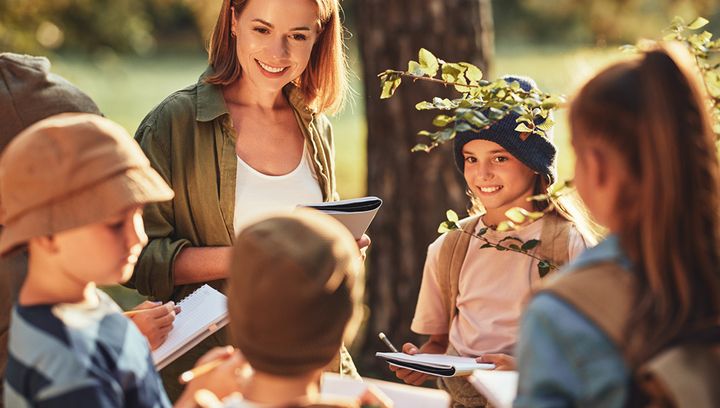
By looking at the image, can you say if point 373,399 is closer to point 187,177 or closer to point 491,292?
point 491,292

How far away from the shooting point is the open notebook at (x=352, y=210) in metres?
3.08

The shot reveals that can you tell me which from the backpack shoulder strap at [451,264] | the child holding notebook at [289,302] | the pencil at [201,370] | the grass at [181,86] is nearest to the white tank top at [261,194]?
the backpack shoulder strap at [451,264]

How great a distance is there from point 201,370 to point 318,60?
1798 mm

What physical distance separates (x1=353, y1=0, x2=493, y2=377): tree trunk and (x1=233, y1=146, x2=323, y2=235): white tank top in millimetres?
2150

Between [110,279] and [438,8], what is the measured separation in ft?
12.9

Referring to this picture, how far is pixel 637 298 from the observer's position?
186 cm

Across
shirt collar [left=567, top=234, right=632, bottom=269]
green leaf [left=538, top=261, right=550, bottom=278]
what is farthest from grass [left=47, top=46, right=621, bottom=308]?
shirt collar [left=567, top=234, right=632, bottom=269]

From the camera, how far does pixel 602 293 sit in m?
1.86

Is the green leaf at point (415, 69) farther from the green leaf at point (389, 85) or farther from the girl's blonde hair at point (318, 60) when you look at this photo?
the girl's blonde hair at point (318, 60)

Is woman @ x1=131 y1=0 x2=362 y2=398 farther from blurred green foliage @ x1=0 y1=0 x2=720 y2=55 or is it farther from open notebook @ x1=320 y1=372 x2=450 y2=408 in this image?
open notebook @ x1=320 y1=372 x2=450 y2=408

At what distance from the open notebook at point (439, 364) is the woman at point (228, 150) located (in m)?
0.47

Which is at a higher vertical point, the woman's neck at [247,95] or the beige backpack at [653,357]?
the woman's neck at [247,95]

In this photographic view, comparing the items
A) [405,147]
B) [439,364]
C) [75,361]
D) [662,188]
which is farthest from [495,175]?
[405,147]

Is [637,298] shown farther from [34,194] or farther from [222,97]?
[222,97]
